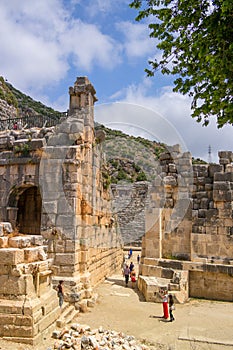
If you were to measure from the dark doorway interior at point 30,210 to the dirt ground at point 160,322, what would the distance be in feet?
14.4

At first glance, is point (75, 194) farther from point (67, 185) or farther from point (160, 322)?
point (160, 322)

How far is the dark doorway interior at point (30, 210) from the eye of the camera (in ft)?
46.9

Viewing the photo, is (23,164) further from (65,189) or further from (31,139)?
(65,189)

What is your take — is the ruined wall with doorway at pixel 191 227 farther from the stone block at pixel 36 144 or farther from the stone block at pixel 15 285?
the stone block at pixel 15 285

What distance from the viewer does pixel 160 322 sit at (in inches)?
342

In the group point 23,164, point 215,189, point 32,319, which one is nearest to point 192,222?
point 215,189

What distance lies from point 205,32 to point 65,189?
6936 mm

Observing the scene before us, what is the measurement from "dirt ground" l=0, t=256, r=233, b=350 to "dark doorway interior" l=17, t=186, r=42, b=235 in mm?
4385

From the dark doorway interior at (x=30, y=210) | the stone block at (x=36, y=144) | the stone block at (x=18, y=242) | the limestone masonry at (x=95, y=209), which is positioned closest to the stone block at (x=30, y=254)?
the stone block at (x=18, y=242)

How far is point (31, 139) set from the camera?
461 inches

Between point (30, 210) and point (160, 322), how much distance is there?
7.93 metres

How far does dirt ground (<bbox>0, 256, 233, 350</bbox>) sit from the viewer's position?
7211 mm

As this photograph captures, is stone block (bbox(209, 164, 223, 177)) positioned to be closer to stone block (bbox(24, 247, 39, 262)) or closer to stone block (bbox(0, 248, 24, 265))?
stone block (bbox(24, 247, 39, 262))

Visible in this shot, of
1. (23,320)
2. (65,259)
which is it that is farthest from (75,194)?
(23,320)
